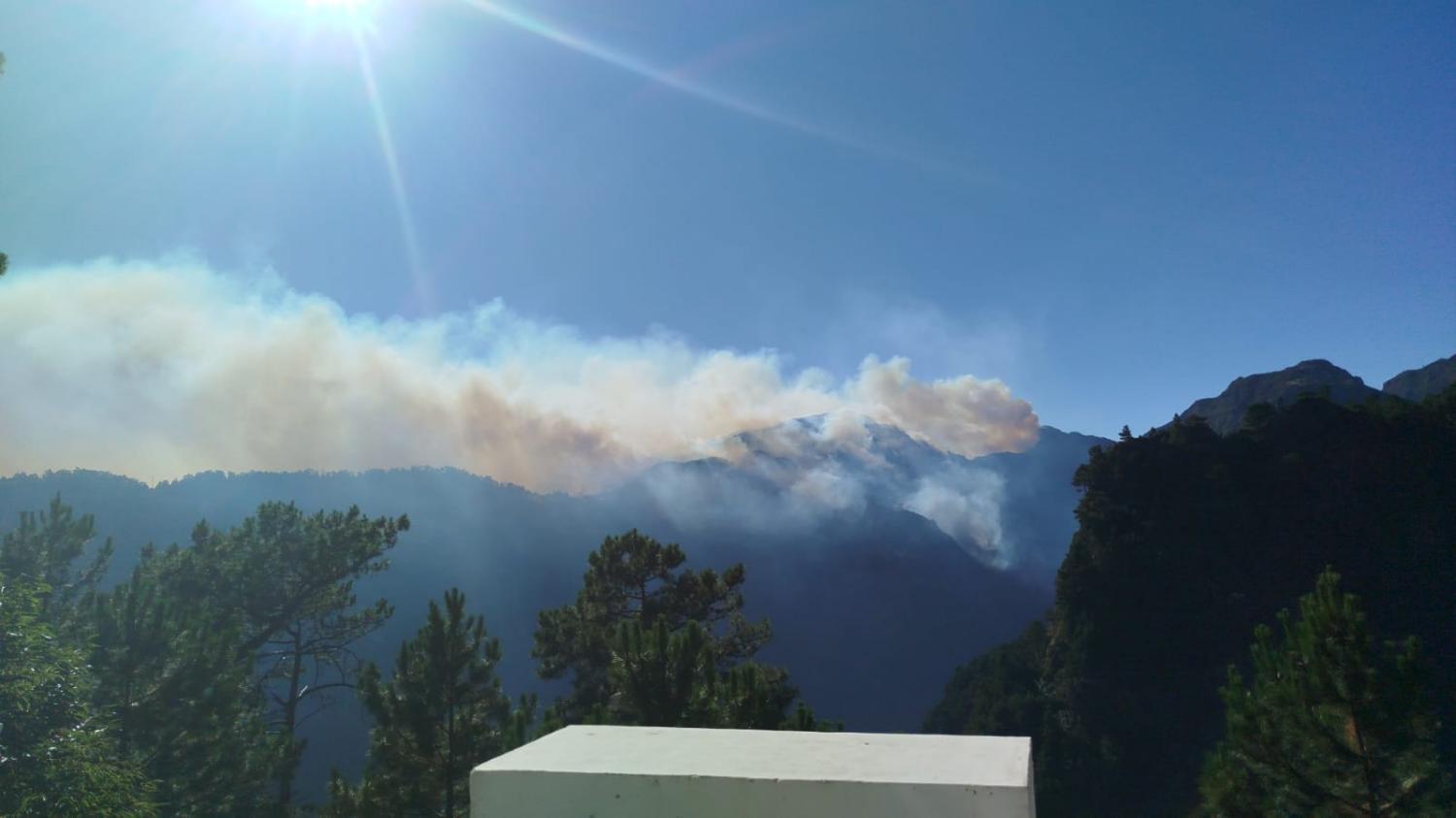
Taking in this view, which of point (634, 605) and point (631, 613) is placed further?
point (634, 605)

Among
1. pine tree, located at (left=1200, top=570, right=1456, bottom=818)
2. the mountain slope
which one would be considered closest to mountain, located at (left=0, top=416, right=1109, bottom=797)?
the mountain slope

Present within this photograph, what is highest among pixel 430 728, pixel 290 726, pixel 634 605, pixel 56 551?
pixel 56 551

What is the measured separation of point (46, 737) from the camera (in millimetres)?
9719

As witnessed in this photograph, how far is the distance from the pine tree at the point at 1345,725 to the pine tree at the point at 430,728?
996 centimetres

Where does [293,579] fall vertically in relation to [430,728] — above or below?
above

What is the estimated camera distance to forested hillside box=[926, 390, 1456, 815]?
2434cm

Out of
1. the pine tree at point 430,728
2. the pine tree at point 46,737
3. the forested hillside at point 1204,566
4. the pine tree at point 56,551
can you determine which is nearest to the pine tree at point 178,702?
the pine tree at point 46,737

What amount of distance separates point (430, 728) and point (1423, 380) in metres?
46.1

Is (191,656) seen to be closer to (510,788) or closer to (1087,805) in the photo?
(510,788)

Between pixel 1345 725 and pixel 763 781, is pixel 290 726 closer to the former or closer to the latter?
pixel 1345 725

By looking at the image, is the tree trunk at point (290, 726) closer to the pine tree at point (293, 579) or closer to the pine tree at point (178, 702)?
the pine tree at point (293, 579)

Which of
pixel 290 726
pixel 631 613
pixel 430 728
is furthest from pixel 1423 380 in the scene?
pixel 290 726

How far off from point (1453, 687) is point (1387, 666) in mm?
17251

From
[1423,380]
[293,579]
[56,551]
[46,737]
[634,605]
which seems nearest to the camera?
[46,737]
